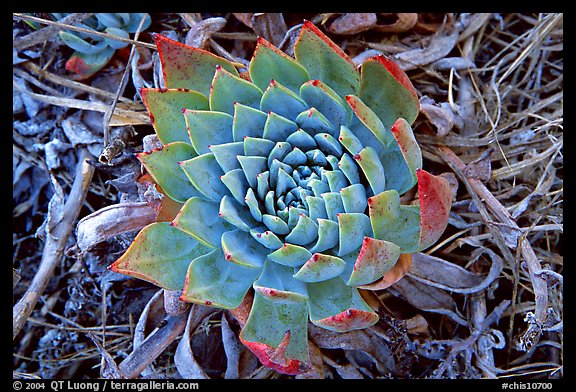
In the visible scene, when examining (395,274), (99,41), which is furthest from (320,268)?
(99,41)

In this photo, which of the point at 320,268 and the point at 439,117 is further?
the point at 439,117

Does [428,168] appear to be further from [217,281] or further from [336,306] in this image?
[217,281]

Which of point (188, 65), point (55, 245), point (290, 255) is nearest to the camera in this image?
point (290, 255)

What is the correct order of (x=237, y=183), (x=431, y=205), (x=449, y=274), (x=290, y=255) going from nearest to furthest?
(x=431, y=205), (x=290, y=255), (x=237, y=183), (x=449, y=274)

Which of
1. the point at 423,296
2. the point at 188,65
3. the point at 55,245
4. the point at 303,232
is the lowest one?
the point at 55,245

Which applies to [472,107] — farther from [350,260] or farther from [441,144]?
[350,260]

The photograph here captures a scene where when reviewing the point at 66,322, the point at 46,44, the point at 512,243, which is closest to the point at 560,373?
the point at 512,243
